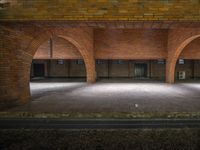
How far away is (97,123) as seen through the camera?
11.7ft

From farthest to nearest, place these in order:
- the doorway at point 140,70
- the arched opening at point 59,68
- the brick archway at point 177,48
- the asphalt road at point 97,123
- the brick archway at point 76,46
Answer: the doorway at point 140,70, the arched opening at point 59,68, the brick archway at point 177,48, the brick archway at point 76,46, the asphalt road at point 97,123

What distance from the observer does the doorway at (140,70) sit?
18.7 metres

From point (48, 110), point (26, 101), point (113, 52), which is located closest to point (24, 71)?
point (26, 101)

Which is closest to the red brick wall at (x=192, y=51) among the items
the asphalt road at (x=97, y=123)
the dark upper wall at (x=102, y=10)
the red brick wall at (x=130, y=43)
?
the red brick wall at (x=130, y=43)

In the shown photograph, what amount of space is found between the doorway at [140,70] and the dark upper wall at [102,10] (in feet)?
49.6

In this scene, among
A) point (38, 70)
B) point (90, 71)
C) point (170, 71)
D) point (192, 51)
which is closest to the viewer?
point (170, 71)

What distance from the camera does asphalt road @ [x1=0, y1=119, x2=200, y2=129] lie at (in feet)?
11.2

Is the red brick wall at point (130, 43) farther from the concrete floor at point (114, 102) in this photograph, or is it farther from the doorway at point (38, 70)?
the doorway at point (38, 70)

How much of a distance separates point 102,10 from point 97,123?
9.89 feet

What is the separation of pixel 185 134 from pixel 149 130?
0.75 m

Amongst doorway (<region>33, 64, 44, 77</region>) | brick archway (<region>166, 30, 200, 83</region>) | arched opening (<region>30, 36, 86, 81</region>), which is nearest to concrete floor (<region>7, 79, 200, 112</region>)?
brick archway (<region>166, 30, 200, 83</region>)

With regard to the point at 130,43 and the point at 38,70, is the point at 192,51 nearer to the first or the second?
the point at 130,43

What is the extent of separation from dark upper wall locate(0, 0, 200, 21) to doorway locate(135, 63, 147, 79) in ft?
49.6

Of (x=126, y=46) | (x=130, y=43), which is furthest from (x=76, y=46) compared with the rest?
(x=130, y=43)
